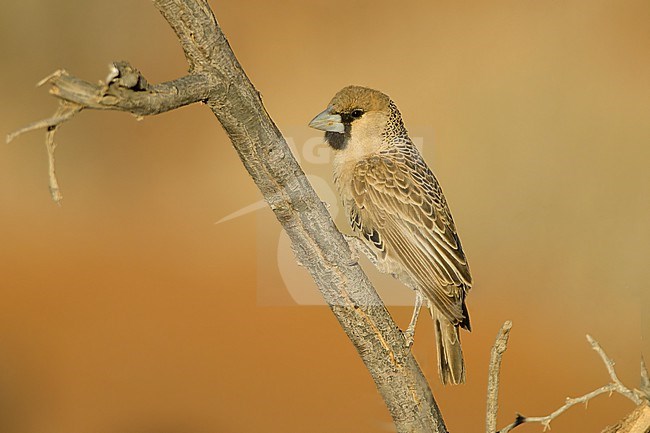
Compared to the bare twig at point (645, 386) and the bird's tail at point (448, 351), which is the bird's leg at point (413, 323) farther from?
the bare twig at point (645, 386)

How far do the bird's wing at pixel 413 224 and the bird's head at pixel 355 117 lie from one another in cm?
6

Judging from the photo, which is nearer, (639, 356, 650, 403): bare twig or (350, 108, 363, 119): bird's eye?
(639, 356, 650, 403): bare twig

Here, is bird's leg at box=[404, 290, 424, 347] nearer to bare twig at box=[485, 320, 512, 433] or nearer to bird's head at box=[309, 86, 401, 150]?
bare twig at box=[485, 320, 512, 433]

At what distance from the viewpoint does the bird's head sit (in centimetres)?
102

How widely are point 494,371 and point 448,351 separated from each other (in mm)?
150

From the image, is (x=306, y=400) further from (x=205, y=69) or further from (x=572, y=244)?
(x=205, y=69)

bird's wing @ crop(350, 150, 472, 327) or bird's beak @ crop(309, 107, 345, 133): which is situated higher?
bird's beak @ crop(309, 107, 345, 133)

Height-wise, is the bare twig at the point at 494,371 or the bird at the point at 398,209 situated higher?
the bird at the point at 398,209

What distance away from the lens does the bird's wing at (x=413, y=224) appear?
101 centimetres

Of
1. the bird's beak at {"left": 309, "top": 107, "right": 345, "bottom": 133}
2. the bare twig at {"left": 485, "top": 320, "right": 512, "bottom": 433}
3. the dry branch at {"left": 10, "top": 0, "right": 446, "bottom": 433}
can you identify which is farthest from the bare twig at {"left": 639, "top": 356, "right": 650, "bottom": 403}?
the bird's beak at {"left": 309, "top": 107, "right": 345, "bottom": 133}

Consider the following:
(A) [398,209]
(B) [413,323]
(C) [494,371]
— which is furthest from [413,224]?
(C) [494,371]

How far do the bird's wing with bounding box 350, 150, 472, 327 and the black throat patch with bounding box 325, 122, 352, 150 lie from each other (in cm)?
7

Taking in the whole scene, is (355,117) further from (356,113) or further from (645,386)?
(645,386)

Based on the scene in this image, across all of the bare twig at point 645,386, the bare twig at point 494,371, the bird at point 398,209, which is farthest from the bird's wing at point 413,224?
the bare twig at point 645,386
